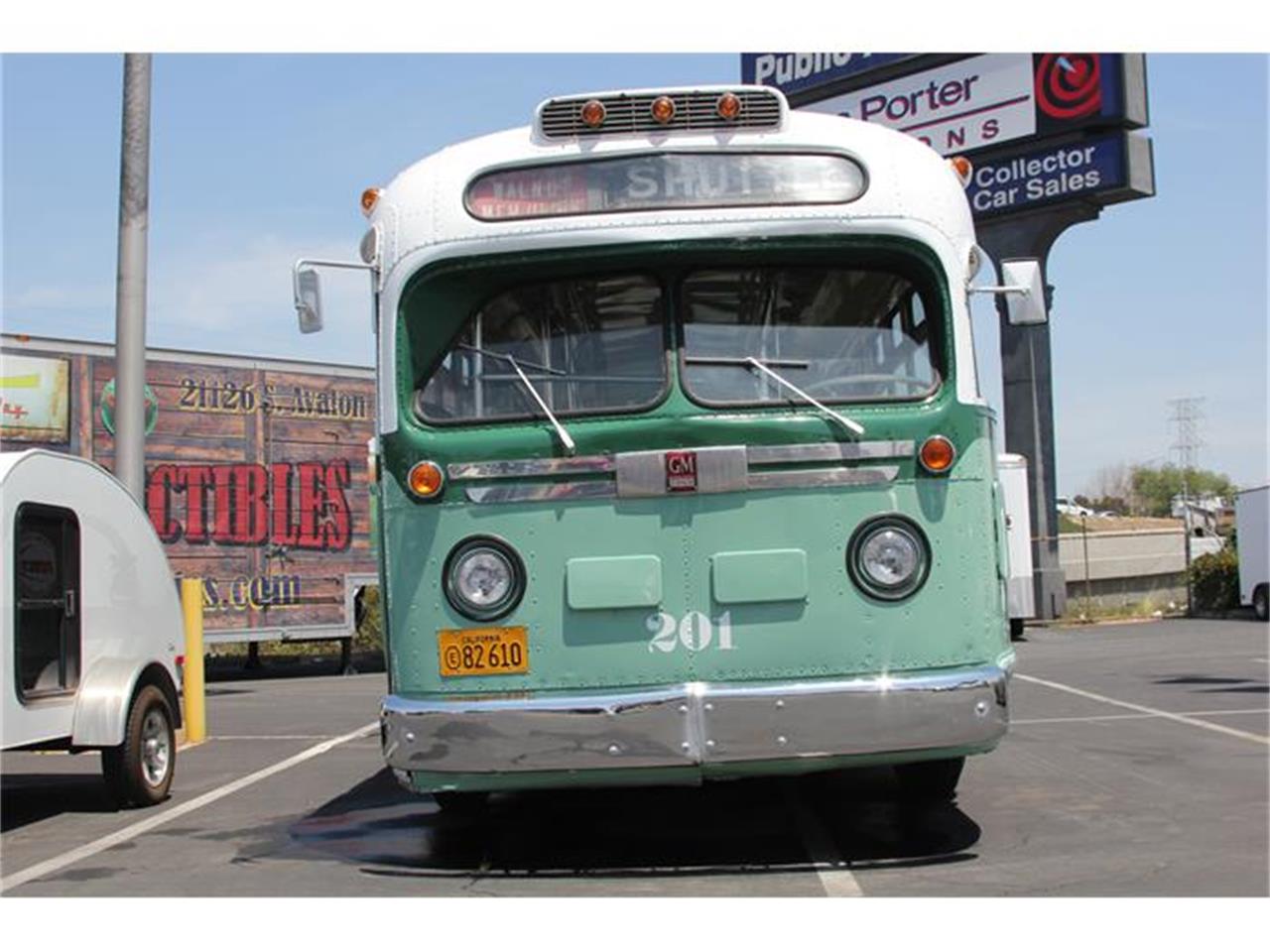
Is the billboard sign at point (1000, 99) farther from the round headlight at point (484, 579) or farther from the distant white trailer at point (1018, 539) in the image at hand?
the round headlight at point (484, 579)

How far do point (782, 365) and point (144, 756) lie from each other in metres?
5.25

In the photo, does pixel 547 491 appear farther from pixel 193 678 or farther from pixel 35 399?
pixel 35 399

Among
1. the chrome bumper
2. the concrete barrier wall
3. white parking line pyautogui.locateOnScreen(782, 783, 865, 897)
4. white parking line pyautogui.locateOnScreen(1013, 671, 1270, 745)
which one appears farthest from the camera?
the concrete barrier wall

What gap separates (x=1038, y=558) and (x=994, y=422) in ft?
79.1

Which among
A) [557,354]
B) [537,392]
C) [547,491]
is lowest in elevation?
[547,491]

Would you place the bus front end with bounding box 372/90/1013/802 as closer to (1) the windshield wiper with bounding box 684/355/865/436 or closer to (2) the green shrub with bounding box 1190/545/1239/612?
(1) the windshield wiper with bounding box 684/355/865/436

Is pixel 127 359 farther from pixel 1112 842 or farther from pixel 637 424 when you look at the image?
pixel 1112 842

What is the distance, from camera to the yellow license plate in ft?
20.7

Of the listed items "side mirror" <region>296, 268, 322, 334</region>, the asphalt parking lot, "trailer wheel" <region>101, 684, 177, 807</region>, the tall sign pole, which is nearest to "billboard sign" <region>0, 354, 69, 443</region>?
the tall sign pole

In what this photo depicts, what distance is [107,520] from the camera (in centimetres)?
959

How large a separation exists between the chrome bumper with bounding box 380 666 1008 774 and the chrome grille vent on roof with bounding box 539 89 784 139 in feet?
8.08

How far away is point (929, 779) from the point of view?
27.7 ft

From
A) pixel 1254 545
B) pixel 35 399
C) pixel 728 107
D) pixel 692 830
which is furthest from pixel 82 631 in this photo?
pixel 1254 545

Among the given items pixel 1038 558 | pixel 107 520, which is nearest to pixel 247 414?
pixel 107 520
